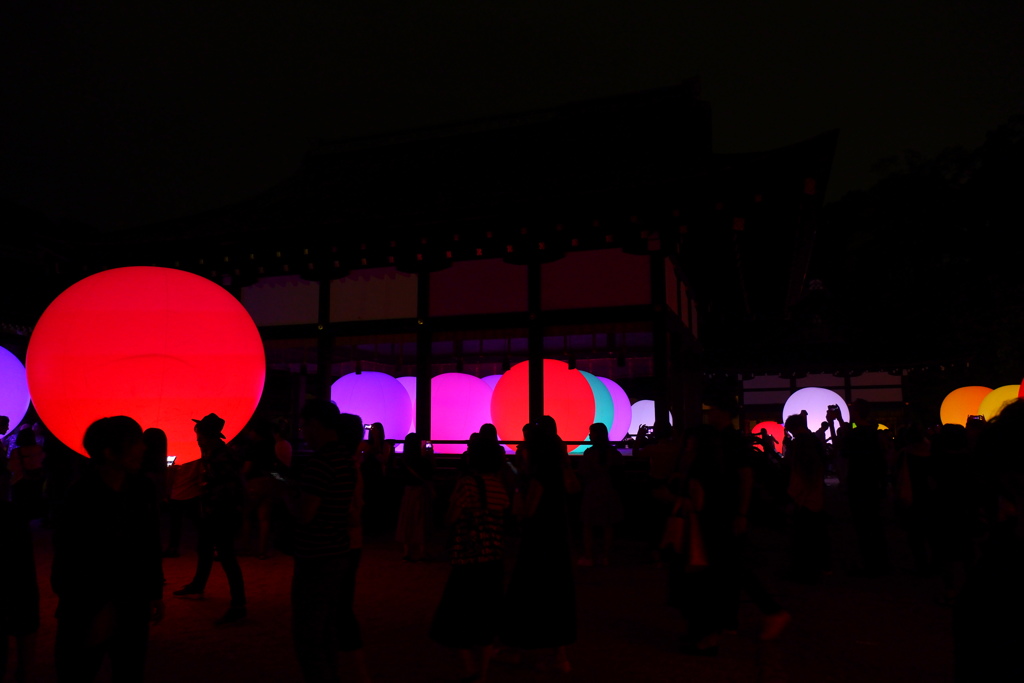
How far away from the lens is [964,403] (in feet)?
41.9

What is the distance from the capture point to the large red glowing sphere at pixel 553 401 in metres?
7.78

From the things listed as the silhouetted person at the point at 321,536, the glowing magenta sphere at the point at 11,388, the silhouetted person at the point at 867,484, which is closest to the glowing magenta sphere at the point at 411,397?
the glowing magenta sphere at the point at 11,388

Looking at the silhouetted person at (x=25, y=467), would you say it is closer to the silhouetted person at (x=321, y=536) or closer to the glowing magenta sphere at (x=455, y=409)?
the glowing magenta sphere at (x=455, y=409)

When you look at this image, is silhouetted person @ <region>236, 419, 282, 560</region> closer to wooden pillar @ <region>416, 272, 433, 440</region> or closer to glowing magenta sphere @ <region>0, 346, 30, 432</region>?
wooden pillar @ <region>416, 272, 433, 440</region>

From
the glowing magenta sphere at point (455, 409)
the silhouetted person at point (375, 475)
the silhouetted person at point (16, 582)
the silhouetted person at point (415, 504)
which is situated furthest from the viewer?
the glowing magenta sphere at point (455, 409)

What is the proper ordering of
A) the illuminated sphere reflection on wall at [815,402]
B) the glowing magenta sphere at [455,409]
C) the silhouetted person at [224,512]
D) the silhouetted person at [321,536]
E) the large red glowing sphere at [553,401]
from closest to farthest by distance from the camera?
1. the silhouetted person at [321,536]
2. the silhouetted person at [224,512]
3. the large red glowing sphere at [553,401]
4. the glowing magenta sphere at [455,409]
5. the illuminated sphere reflection on wall at [815,402]

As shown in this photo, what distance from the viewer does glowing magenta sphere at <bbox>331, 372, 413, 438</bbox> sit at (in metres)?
9.01

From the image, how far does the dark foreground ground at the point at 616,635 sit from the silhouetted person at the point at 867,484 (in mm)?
244

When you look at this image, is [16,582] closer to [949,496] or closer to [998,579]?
[998,579]

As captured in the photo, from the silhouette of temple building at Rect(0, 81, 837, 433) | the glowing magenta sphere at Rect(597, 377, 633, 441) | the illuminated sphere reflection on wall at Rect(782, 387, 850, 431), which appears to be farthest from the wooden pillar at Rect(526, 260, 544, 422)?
the illuminated sphere reflection on wall at Rect(782, 387, 850, 431)

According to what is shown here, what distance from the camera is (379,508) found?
8695mm

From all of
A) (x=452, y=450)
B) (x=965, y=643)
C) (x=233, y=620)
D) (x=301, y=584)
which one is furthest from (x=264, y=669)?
(x=452, y=450)

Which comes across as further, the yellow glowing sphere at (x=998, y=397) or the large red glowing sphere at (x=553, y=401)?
the yellow glowing sphere at (x=998, y=397)

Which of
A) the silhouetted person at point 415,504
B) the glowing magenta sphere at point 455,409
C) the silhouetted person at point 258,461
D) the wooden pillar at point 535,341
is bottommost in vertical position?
the silhouetted person at point 415,504
